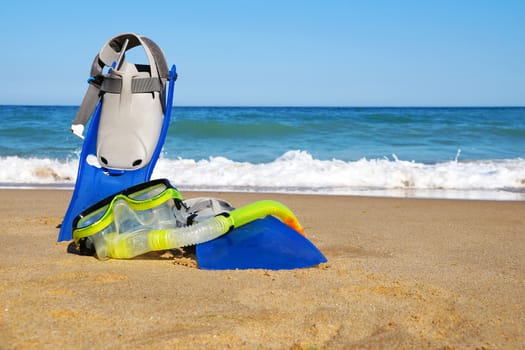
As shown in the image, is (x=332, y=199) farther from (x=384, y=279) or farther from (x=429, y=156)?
(x=429, y=156)

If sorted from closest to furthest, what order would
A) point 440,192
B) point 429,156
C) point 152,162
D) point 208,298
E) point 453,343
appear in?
point 453,343
point 208,298
point 152,162
point 440,192
point 429,156

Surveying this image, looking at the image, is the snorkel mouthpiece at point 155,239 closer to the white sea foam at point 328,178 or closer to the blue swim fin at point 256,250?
the blue swim fin at point 256,250

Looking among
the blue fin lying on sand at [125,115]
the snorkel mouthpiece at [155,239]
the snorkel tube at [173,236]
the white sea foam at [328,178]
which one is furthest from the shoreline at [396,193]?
the snorkel mouthpiece at [155,239]

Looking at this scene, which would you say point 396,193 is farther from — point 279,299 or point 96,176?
point 279,299

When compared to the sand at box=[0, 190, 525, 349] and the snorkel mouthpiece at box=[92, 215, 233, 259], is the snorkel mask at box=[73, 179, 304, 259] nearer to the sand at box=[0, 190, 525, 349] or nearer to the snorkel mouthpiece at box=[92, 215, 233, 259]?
the snorkel mouthpiece at box=[92, 215, 233, 259]

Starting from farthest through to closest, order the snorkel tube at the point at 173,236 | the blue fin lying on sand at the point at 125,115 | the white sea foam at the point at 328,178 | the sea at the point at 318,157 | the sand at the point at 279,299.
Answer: the sea at the point at 318,157 → the white sea foam at the point at 328,178 → the blue fin lying on sand at the point at 125,115 → the snorkel tube at the point at 173,236 → the sand at the point at 279,299

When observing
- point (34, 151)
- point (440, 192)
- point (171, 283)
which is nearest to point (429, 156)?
point (440, 192)

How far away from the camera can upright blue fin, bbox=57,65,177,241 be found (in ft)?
14.6

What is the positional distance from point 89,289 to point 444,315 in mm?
1685

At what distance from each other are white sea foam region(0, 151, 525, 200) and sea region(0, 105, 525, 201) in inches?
0.6

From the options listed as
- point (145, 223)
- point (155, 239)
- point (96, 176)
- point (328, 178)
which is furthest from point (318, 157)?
point (155, 239)

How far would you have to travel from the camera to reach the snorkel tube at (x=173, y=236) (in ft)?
12.0

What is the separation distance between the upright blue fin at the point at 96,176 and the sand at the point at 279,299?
26cm

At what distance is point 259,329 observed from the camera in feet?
8.66
